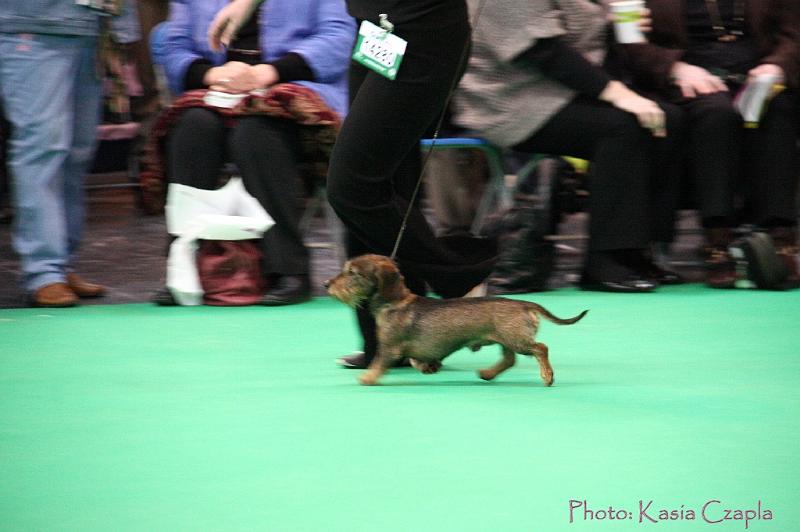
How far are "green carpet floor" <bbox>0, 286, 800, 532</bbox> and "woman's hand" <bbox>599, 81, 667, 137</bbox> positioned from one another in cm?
101

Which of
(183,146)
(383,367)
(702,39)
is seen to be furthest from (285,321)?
(702,39)

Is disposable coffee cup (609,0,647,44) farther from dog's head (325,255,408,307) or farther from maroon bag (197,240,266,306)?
dog's head (325,255,408,307)

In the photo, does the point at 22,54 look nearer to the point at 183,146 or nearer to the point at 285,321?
the point at 183,146

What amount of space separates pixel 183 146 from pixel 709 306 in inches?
86.5

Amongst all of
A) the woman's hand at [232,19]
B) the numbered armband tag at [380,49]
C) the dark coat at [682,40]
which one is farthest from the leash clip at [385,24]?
the dark coat at [682,40]

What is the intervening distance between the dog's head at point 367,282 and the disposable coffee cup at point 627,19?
2290mm

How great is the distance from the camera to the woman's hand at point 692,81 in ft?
17.5

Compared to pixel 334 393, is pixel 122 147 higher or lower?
lower

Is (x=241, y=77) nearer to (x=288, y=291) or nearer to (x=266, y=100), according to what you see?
(x=266, y=100)

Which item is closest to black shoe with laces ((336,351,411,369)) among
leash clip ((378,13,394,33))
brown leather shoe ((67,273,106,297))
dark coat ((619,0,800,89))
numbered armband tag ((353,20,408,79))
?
numbered armband tag ((353,20,408,79))

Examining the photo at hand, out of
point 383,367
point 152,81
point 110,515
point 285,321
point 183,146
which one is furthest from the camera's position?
point 152,81

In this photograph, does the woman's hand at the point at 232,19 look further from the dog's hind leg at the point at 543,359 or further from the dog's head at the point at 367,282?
the dog's hind leg at the point at 543,359

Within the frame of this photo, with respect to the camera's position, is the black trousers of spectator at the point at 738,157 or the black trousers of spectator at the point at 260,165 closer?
the black trousers of spectator at the point at 260,165

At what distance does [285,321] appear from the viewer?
4.59m
